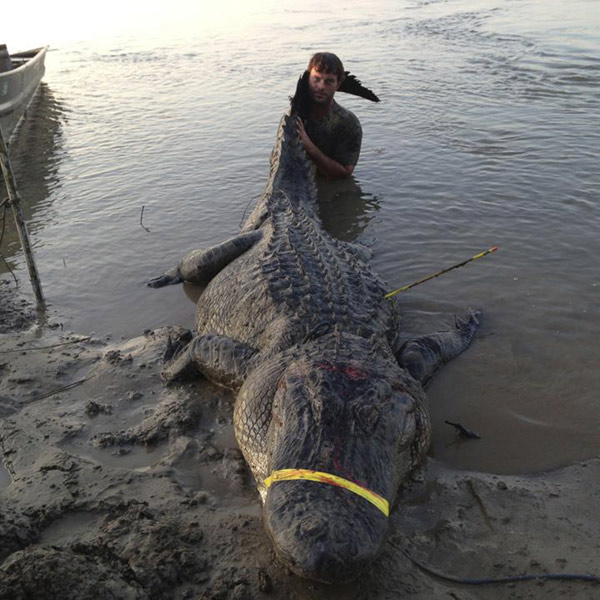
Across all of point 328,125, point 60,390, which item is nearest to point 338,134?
point 328,125

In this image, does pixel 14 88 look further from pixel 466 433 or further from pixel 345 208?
pixel 466 433

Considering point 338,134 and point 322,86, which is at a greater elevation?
point 322,86

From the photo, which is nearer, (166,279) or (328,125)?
(166,279)

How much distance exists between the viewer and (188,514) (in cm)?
269

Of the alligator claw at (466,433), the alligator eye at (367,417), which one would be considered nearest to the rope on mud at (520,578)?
the alligator eye at (367,417)

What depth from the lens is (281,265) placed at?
13.8 ft

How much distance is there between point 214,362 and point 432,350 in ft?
4.94

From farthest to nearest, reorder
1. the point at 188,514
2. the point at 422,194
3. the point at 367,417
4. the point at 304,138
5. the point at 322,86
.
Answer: the point at 422,194
the point at 304,138
the point at 322,86
the point at 188,514
the point at 367,417

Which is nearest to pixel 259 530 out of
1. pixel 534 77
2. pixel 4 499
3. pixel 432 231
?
pixel 4 499

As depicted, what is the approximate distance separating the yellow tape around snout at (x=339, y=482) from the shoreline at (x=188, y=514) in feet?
1.03

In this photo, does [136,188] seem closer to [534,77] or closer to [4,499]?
[4,499]

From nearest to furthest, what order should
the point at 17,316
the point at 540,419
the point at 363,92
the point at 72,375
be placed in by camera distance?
the point at 540,419 → the point at 72,375 → the point at 17,316 → the point at 363,92

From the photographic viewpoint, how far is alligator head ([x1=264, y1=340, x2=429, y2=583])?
6.53 ft

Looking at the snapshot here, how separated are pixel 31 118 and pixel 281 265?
10095 millimetres
